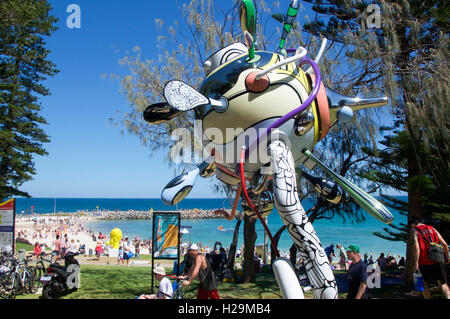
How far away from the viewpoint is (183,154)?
313 inches

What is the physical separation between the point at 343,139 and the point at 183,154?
428 cm

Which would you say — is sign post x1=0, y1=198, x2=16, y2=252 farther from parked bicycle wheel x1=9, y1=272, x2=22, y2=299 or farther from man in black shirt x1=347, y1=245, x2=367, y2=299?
man in black shirt x1=347, y1=245, x2=367, y2=299

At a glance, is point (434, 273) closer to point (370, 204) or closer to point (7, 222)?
point (370, 204)

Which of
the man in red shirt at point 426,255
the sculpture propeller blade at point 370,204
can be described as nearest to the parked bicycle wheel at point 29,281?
the sculpture propeller blade at point 370,204

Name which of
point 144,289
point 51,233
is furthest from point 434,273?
point 51,233

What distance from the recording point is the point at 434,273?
4594mm

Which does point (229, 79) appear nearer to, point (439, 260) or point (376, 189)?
point (439, 260)

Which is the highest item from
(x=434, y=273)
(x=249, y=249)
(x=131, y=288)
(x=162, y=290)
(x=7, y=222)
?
(x=7, y=222)

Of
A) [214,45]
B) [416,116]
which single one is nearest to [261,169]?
[416,116]

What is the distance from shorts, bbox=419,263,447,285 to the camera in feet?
14.8

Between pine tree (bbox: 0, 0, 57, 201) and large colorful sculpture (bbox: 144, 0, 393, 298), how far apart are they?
48.7ft

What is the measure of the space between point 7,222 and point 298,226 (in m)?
7.47

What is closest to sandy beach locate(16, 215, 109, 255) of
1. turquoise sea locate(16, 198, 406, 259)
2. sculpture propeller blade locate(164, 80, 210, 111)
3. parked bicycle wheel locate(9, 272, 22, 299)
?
turquoise sea locate(16, 198, 406, 259)

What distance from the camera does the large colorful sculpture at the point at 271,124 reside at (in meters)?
2.75
